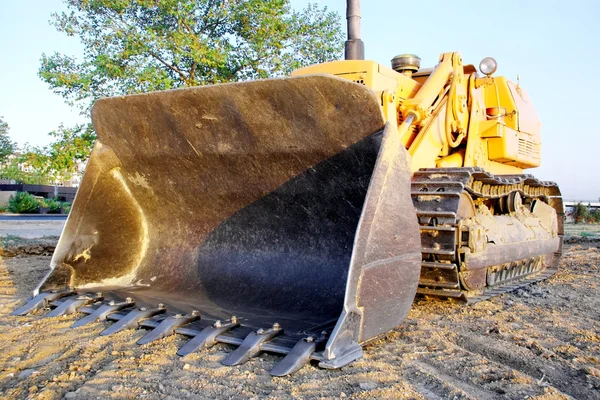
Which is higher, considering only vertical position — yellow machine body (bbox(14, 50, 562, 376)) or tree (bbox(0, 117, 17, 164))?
tree (bbox(0, 117, 17, 164))

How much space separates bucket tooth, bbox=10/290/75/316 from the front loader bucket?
0.11 ft

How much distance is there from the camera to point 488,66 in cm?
543

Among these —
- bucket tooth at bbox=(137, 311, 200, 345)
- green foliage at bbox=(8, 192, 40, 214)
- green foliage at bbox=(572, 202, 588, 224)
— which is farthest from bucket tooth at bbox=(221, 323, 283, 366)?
green foliage at bbox=(8, 192, 40, 214)

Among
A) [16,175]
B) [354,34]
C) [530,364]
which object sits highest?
[16,175]

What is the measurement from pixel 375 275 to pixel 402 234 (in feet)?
1.12

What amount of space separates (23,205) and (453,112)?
21.5 meters

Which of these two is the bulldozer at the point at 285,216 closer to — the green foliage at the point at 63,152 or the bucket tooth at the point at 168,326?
the bucket tooth at the point at 168,326

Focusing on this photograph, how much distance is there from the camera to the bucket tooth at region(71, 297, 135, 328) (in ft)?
11.3

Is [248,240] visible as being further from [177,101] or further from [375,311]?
[375,311]

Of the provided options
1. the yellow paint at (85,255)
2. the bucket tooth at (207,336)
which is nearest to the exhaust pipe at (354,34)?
the yellow paint at (85,255)

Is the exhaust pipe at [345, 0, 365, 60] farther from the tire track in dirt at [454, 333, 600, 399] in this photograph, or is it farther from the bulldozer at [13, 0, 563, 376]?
the tire track in dirt at [454, 333, 600, 399]

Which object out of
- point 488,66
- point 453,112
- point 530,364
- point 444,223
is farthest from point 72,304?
point 488,66

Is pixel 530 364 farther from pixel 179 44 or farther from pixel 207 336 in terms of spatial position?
pixel 179 44

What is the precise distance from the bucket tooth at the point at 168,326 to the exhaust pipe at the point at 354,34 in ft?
10.4
